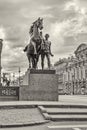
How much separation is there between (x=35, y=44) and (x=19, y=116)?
10124mm

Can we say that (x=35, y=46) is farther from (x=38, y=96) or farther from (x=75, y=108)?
(x=75, y=108)

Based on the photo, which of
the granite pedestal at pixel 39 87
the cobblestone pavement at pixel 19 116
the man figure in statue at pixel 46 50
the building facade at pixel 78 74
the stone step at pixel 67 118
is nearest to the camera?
the cobblestone pavement at pixel 19 116

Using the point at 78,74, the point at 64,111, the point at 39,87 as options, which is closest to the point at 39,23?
the point at 39,87

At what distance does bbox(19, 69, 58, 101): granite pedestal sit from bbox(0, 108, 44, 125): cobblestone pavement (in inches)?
236

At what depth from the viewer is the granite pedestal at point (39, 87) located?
73.2ft

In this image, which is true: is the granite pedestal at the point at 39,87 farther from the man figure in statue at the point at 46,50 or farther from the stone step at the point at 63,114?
the stone step at the point at 63,114

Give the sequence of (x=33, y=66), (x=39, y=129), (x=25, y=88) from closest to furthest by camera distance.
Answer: (x=39, y=129), (x=25, y=88), (x=33, y=66)

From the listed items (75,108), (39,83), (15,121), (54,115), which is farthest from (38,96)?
(15,121)

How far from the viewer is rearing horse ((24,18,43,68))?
23.6m

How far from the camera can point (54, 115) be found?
15.0m

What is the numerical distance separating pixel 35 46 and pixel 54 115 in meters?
9.46

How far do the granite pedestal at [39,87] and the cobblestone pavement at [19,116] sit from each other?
19.7 ft

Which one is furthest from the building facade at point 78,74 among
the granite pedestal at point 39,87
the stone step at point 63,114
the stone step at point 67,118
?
the stone step at point 67,118

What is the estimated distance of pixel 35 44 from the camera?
23.6 metres
